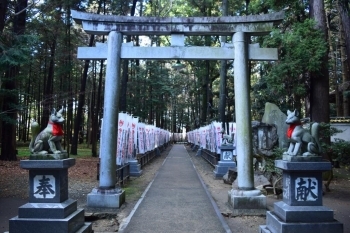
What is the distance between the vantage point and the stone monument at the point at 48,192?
16.6 ft

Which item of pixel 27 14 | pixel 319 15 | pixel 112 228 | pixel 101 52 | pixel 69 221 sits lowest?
pixel 112 228

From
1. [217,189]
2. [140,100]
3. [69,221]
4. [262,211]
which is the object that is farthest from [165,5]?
[69,221]

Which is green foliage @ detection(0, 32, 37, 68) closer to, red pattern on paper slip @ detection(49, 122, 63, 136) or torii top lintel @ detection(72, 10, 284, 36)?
torii top lintel @ detection(72, 10, 284, 36)

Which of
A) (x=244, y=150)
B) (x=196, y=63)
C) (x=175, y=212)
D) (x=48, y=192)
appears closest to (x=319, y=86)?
(x=244, y=150)

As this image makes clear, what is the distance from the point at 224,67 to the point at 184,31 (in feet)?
32.9

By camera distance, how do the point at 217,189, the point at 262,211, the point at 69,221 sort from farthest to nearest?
the point at 217,189
the point at 262,211
the point at 69,221

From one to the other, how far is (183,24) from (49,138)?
16.1 ft

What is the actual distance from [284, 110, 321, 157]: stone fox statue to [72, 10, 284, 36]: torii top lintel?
395cm

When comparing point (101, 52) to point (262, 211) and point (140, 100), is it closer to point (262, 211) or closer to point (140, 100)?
point (262, 211)

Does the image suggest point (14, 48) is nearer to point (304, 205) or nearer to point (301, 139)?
point (301, 139)

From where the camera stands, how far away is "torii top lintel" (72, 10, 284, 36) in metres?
8.67

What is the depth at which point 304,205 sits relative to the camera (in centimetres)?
516

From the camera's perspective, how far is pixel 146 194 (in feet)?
34.7

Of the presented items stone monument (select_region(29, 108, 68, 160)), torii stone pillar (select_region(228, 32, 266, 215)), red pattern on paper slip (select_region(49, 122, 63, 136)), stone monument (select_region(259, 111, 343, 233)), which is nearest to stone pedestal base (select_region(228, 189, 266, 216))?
torii stone pillar (select_region(228, 32, 266, 215))
